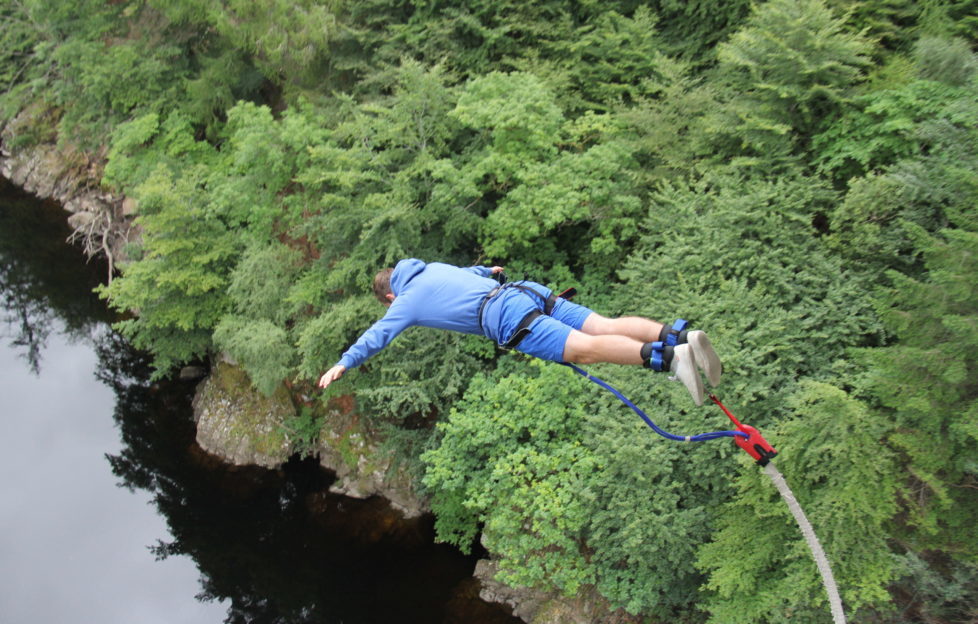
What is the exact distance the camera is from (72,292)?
1495 cm

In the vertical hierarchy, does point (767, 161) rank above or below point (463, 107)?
below

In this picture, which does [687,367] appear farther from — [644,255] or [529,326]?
[644,255]

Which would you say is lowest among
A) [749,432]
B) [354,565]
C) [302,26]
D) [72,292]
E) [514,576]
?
[354,565]

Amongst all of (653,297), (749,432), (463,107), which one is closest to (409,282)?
(749,432)

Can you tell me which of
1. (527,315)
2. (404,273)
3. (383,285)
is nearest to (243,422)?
(383,285)

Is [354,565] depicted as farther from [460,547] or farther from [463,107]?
[463,107]

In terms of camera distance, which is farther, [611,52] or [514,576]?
[611,52]

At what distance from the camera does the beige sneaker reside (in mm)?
4098

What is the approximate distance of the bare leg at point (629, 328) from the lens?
4.52 m

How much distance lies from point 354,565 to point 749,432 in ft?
24.1

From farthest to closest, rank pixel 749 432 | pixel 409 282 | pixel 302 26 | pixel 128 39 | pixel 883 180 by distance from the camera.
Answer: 1. pixel 128 39
2. pixel 302 26
3. pixel 883 180
4. pixel 409 282
5. pixel 749 432

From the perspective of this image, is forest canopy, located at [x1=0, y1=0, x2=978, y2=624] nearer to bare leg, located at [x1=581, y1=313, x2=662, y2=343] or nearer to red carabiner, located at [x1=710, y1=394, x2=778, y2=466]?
red carabiner, located at [x1=710, y1=394, x2=778, y2=466]

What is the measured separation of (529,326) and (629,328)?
730mm

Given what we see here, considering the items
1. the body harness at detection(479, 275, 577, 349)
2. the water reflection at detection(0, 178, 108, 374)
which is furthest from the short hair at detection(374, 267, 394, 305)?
the water reflection at detection(0, 178, 108, 374)
